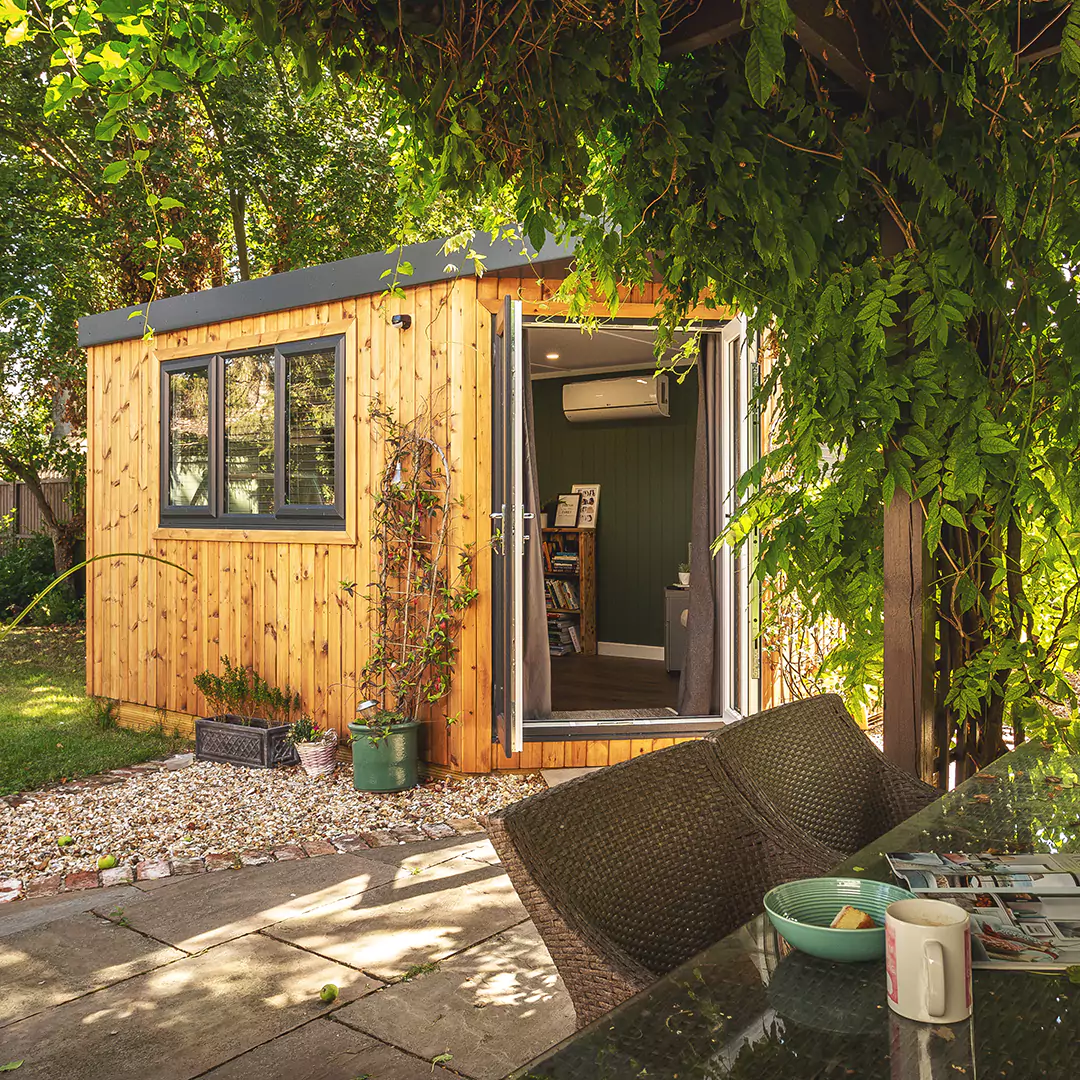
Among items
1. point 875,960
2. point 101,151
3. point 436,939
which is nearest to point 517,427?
point 436,939

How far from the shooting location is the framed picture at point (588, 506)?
895 centimetres

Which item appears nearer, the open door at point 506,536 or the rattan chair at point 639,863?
the rattan chair at point 639,863

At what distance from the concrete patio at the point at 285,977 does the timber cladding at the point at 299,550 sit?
1.37 meters

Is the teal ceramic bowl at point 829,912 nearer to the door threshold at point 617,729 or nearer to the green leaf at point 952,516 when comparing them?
the green leaf at point 952,516

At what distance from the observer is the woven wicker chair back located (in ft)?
4.41

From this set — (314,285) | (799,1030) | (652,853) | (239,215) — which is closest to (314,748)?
(314,285)

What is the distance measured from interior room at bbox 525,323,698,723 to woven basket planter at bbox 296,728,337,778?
119 inches

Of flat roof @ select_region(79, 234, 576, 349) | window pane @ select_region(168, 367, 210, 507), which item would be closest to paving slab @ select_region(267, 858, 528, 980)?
flat roof @ select_region(79, 234, 576, 349)

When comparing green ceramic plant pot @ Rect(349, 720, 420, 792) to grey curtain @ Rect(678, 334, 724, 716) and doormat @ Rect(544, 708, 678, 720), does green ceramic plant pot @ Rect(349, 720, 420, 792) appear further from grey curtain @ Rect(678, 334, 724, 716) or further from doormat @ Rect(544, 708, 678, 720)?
grey curtain @ Rect(678, 334, 724, 716)

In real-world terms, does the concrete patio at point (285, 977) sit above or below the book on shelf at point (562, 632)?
below

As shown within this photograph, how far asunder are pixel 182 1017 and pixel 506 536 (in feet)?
8.68

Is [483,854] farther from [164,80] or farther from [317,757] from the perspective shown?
[164,80]

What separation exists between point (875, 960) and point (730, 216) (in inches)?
64.0

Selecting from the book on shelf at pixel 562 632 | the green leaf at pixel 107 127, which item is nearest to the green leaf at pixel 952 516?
the green leaf at pixel 107 127
